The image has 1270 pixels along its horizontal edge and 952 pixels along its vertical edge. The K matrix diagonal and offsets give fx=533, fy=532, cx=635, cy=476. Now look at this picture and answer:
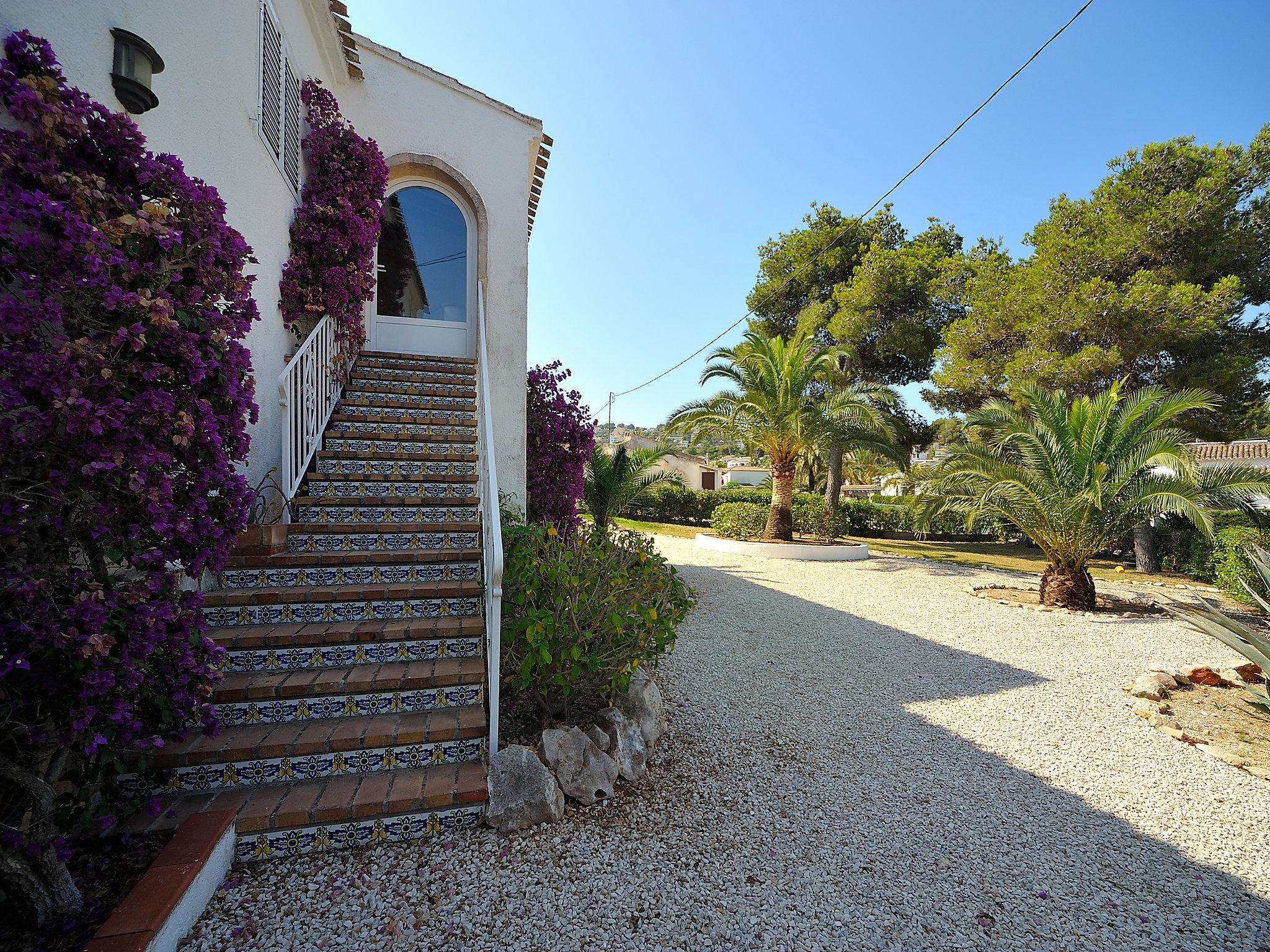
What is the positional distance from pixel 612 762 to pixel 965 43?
10.6 metres

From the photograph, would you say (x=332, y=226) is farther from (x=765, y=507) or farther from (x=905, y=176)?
(x=765, y=507)

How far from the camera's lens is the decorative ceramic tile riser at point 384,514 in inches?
174

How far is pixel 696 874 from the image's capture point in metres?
2.48

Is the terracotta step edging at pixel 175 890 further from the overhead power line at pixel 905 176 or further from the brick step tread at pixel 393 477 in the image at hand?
the overhead power line at pixel 905 176

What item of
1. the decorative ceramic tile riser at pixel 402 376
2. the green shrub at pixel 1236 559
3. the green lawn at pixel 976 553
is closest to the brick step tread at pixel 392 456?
the decorative ceramic tile riser at pixel 402 376

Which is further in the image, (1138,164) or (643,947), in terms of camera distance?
(1138,164)

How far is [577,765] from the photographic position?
2.96 m

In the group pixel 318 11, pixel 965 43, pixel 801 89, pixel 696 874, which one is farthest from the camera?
pixel 801 89

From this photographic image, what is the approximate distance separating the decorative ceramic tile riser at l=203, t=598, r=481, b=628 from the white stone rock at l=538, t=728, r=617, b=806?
43.4 inches

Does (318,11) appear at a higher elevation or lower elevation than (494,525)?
higher

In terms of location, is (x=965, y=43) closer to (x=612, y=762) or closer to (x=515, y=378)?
(x=515, y=378)

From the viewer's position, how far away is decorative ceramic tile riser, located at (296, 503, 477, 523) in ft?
14.5

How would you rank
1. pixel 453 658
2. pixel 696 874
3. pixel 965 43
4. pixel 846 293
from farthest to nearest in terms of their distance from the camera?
pixel 846 293, pixel 965 43, pixel 453 658, pixel 696 874

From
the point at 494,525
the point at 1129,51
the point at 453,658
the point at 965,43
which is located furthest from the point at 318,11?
the point at 1129,51
